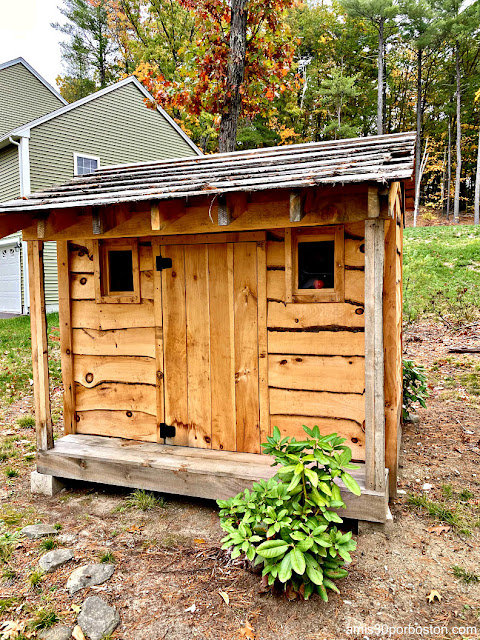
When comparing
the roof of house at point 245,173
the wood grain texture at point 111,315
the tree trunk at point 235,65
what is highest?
the tree trunk at point 235,65

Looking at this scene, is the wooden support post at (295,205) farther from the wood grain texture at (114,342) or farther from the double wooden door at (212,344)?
the wood grain texture at (114,342)

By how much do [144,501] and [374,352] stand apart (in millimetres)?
2294

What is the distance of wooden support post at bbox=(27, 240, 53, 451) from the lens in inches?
169

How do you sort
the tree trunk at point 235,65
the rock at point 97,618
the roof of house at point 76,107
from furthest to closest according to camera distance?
the roof of house at point 76,107, the tree trunk at point 235,65, the rock at point 97,618

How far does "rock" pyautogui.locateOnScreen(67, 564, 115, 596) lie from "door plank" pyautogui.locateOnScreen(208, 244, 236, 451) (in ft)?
4.63

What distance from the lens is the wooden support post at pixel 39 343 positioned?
429cm

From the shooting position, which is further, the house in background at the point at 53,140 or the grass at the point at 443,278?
the house in background at the point at 53,140

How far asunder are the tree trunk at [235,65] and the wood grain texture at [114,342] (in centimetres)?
521

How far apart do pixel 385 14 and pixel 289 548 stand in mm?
29176

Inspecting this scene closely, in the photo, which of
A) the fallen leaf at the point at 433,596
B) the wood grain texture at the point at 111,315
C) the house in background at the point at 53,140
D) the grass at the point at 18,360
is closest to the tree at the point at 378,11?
the house in background at the point at 53,140

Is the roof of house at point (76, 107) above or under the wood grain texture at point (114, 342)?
above

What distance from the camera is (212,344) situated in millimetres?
4211

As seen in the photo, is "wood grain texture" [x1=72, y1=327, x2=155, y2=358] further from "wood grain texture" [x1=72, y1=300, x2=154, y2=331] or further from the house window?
the house window

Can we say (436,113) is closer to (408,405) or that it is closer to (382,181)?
(408,405)
